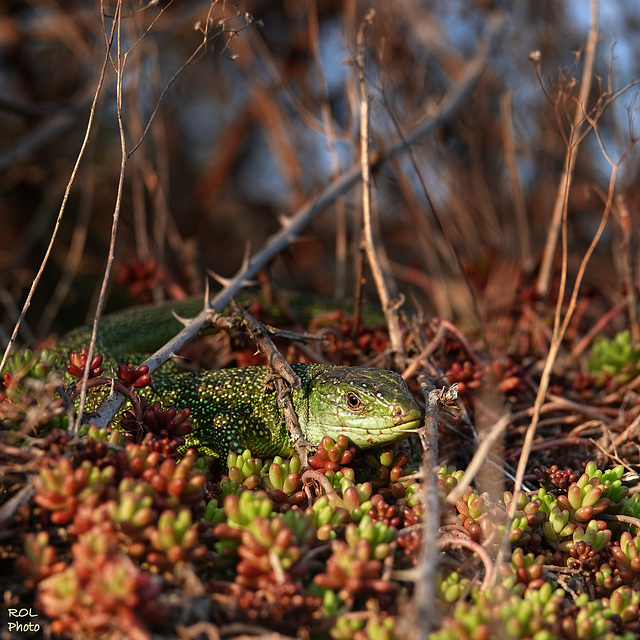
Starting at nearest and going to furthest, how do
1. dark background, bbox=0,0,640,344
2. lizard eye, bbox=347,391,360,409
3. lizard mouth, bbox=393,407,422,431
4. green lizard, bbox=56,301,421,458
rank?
lizard mouth, bbox=393,407,422,431 → green lizard, bbox=56,301,421,458 → lizard eye, bbox=347,391,360,409 → dark background, bbox=0,0,640,344

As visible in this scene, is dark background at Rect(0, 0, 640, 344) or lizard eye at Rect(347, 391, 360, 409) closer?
lizard eye at Rect(347, 391, 360, 409)

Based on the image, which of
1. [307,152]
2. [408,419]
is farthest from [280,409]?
[307,152]

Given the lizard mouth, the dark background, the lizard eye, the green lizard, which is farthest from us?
the dark background

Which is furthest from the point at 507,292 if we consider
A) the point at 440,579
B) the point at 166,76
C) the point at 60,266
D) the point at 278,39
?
the point at 166,76

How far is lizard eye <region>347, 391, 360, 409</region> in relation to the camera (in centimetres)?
335

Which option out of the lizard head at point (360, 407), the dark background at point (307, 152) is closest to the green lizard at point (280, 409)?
the lizard head at point (360, 407)

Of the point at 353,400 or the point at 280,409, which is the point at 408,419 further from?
the point at 280,409

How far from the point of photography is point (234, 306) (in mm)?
3762

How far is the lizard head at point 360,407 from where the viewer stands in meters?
3.15

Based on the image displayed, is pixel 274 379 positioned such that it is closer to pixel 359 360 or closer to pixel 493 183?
pixel 359 360

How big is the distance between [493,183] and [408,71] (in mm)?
1871

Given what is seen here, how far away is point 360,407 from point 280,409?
1.91 ft

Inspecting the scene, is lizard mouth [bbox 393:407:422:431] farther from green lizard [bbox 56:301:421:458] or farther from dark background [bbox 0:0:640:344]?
dark background [bbox 0:0:640:344]

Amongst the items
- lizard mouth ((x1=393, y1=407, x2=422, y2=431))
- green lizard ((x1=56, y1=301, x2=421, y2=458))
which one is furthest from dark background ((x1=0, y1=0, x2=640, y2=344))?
lizard mouth ((x1=393, y1=407, x2=422, y2=431))
